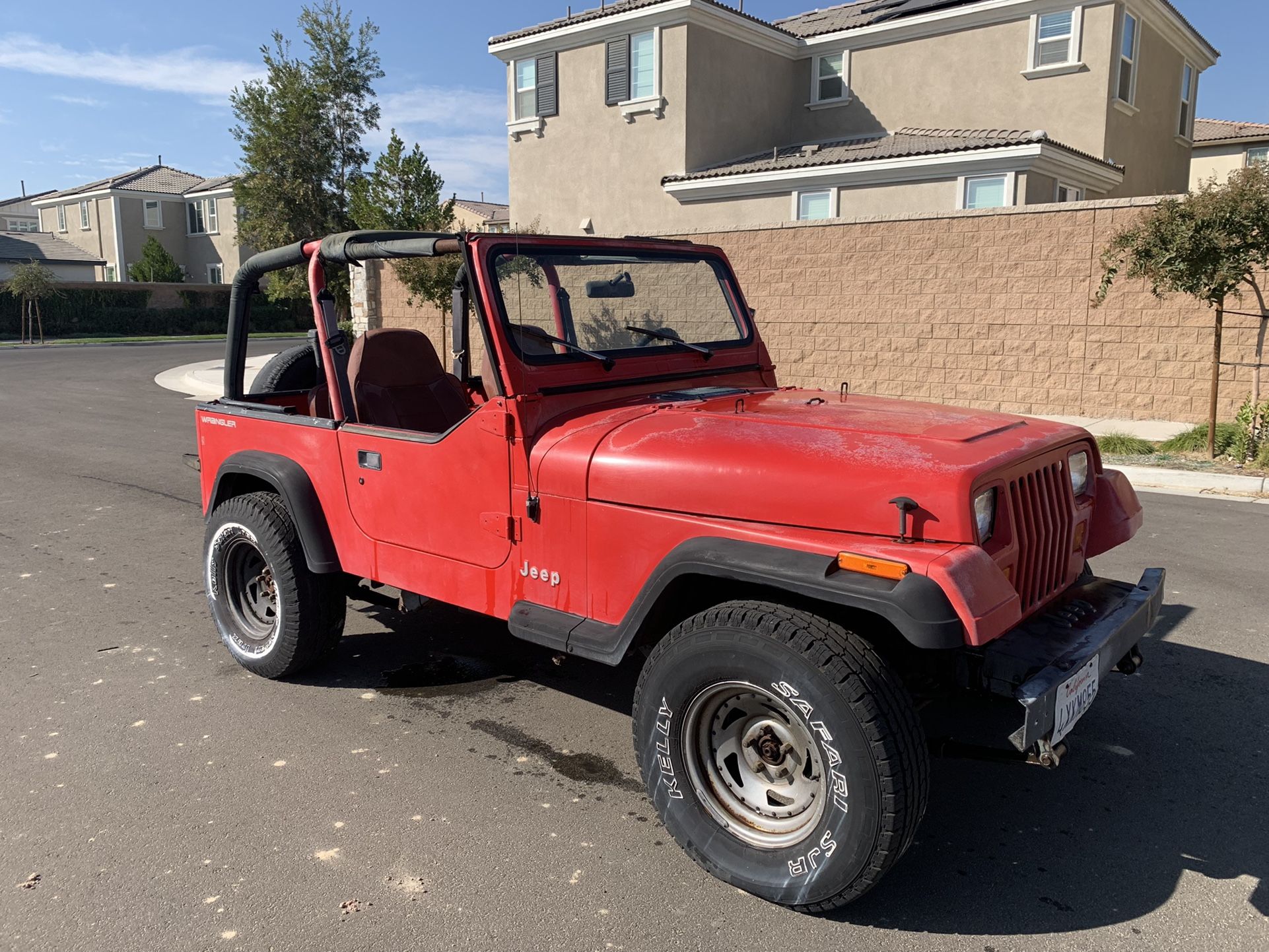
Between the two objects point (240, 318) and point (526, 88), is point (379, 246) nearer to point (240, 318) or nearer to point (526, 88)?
point (240, 318)

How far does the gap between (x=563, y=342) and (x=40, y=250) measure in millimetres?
56635

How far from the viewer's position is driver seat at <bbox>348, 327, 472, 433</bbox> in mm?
4371

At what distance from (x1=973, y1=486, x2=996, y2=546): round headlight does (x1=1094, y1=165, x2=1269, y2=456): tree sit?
8.31 meters

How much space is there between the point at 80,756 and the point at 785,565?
288 centimetres

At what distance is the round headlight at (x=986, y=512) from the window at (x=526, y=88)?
22662 mm

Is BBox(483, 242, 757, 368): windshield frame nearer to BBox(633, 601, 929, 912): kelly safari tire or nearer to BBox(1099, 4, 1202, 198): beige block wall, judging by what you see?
Answer: BBox(633, 601, 929, 912): kelly safari tire

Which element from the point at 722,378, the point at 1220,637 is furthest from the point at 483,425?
the point at 1220,637

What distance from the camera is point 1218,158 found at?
30.3 meters

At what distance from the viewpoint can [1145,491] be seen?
350 inches

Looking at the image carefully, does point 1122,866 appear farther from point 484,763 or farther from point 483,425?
point 483,425

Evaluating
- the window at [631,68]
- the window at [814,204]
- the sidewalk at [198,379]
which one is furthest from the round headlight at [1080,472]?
the window at [631,68]

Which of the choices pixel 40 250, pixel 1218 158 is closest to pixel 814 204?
pixel 1218 158

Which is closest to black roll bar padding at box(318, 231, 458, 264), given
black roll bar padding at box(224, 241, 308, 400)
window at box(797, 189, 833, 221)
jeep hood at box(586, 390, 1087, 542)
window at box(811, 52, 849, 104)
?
black roll bar padding at box(224, 241, 308, 400)

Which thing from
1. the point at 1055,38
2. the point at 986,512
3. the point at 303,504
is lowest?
the point at 303,504
